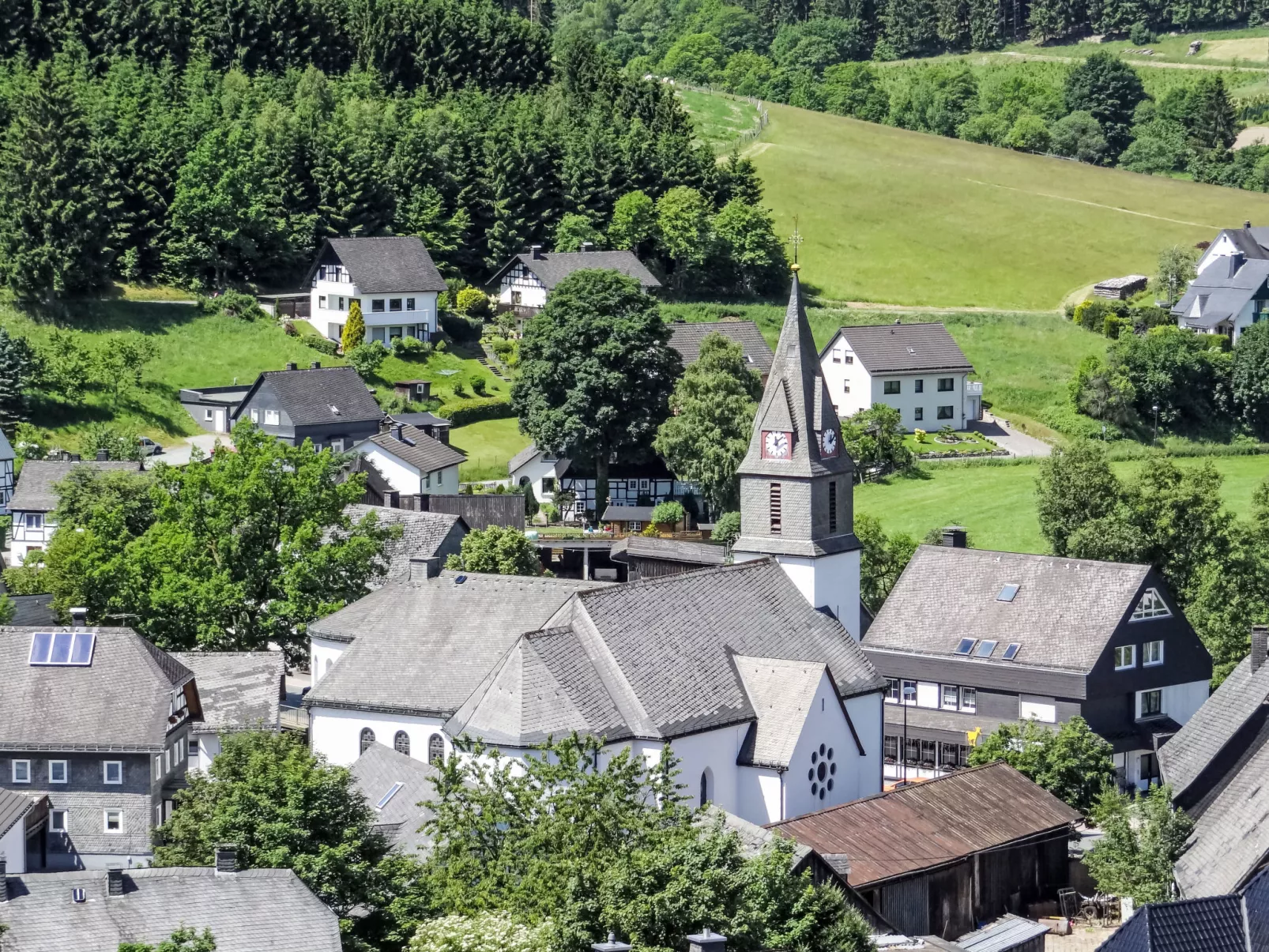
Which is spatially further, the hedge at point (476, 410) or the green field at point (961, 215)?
the green field at point (961, 215)

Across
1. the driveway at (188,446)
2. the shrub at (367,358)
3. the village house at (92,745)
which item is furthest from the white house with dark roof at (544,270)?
the village house at (92,745)

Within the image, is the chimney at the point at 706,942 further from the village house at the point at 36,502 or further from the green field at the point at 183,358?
the green field at the point at 183,358

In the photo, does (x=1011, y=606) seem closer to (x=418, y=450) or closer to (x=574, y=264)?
(x=418, y=450)

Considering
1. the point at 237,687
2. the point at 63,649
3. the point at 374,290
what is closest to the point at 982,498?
the point at 374,290

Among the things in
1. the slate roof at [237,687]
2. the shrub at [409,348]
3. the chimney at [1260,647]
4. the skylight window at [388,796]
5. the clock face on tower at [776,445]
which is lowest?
the skylight window at [388,796]

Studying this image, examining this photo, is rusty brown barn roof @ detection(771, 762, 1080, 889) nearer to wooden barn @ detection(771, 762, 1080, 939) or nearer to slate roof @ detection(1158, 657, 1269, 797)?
wooden barn @ detection(771, 762, 1080, 939)

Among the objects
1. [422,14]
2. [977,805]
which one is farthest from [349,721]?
[422,14]

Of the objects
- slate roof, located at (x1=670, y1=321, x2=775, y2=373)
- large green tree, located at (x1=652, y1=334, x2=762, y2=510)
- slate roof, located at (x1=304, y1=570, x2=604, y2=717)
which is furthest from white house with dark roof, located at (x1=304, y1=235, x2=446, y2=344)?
slate roof, located at (x1=304, y1=570, x2=604, y2=717)
